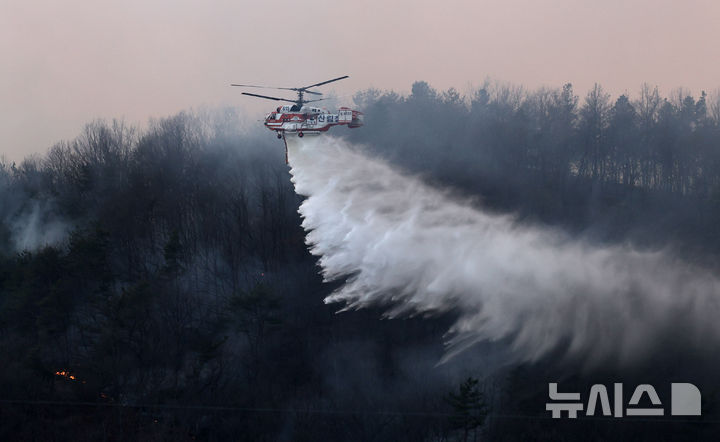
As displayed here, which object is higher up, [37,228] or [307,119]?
[307,119]

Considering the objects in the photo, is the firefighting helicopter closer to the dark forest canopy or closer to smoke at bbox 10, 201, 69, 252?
the dark forest canopy

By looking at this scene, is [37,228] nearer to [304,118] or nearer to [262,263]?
[262,263]

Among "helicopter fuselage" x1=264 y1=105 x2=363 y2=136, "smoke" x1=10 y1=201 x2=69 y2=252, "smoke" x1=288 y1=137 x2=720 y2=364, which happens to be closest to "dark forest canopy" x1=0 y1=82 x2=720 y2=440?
"smoke" x1=10 y1=201 x2=69 y2=252

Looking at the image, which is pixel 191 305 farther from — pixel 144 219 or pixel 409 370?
pixel 409 370

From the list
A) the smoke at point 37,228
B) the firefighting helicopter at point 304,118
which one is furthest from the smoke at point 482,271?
the smoke at point 37,228
